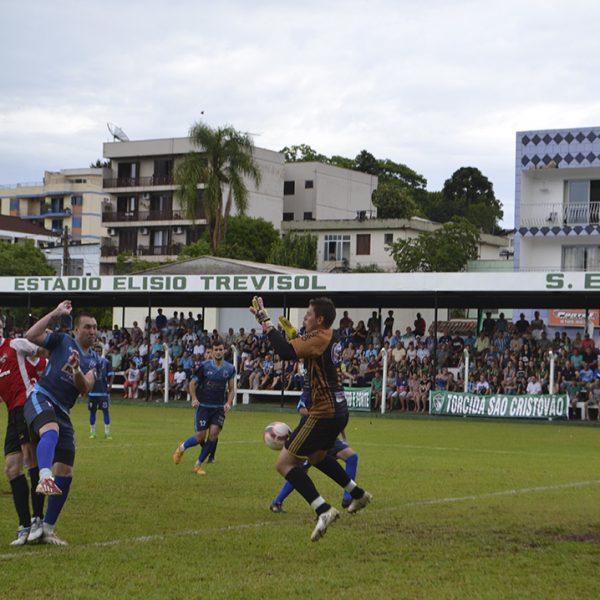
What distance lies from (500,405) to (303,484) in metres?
24.5

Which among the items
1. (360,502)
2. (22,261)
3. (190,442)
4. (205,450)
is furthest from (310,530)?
(22,261)

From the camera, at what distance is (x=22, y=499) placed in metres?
10.2

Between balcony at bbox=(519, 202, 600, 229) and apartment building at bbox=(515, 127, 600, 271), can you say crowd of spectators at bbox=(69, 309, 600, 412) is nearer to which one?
apartment building at bbox=(515, 127, 600, 271)

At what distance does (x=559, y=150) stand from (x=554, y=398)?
880 inches

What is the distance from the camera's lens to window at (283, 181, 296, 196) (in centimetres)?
9419

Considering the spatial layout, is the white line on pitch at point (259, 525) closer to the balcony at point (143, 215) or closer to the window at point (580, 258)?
the window at point (580, 258)

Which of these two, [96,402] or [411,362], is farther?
[411,362]

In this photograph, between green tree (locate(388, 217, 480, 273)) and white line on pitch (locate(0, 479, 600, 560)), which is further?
green tree (locate(388, 217, 480, 273))

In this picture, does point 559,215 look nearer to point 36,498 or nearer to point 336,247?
point 336,247

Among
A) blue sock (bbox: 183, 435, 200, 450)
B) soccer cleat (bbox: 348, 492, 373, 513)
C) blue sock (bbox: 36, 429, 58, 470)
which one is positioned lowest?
blue sock (bbox: 183, 435, 200, 450)

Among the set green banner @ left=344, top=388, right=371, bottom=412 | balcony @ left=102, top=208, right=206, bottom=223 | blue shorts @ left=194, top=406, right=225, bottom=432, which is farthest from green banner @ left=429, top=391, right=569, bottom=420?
balcony @ left=102, top=208, right=206, bottom=223

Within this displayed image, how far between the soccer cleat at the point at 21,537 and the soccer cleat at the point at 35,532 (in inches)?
2.8

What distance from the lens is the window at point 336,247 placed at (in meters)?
82.1

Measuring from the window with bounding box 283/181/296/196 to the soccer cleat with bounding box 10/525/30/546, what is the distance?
3338 inches
